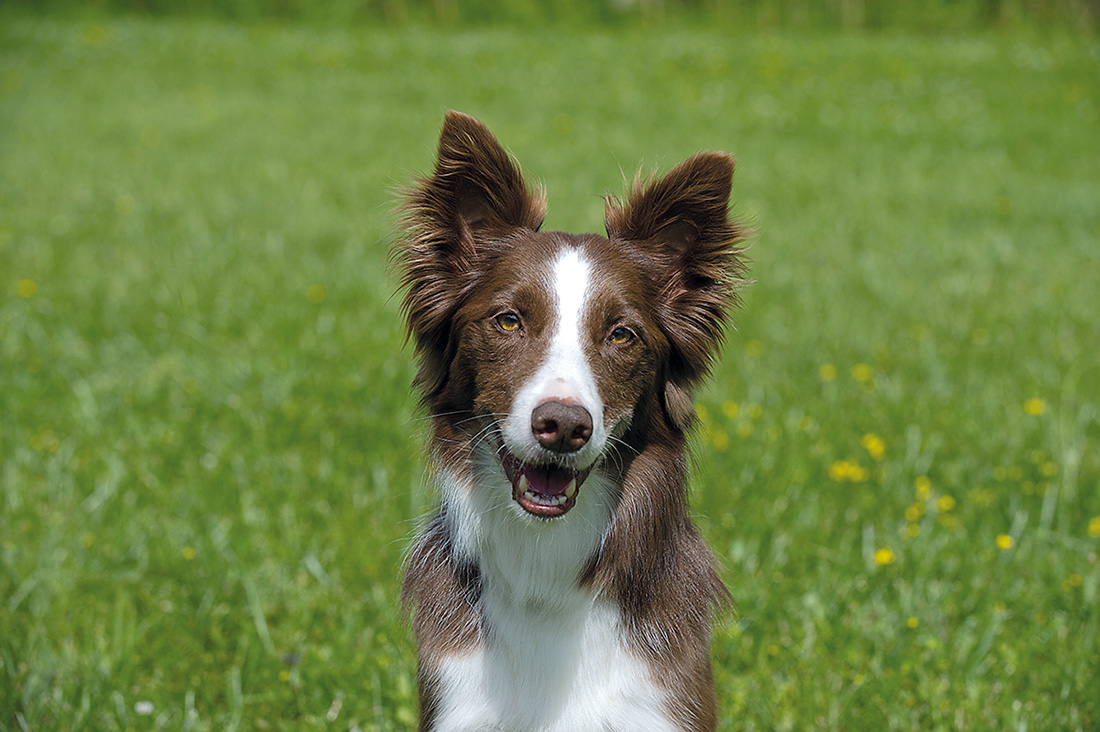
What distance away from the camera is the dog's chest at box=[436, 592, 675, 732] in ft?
8.67

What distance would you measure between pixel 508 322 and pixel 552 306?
0.42ft

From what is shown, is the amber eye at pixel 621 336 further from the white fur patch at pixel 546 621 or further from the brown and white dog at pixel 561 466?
the white fur patch at pixel 546 621

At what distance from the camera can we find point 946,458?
197 inches

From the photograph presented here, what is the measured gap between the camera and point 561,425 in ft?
7.49

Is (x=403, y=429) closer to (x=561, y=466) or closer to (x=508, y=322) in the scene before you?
(x=508, y=322)

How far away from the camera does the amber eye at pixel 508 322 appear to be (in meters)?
2.63

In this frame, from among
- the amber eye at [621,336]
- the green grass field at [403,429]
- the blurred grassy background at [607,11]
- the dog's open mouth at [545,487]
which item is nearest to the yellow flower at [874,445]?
the green grass field at [403,429]

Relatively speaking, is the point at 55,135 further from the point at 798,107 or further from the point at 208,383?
the point at 798,107

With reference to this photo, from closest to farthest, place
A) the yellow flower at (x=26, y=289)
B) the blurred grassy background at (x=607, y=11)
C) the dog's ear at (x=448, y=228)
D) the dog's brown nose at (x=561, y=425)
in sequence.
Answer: the dog's brown nose at (x=561, y=425) < the dog's ear at (x=448, y=228) < the yellow flower at (x=26, y=289) < the blurred grassy background at (x=607, y=11)

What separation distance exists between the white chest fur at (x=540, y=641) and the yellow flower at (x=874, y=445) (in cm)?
256

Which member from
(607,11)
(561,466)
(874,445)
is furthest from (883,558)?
(607,11)

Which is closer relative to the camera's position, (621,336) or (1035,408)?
(621,336)

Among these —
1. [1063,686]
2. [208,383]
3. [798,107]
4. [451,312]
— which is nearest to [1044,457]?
[1063,686]

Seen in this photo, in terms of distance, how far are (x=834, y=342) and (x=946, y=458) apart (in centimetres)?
139
